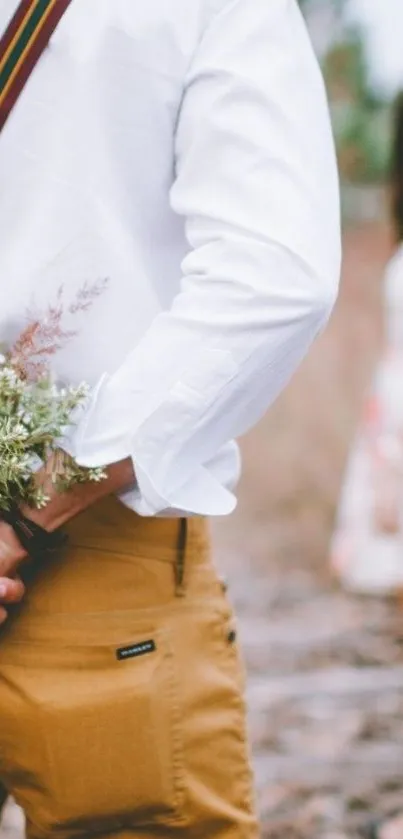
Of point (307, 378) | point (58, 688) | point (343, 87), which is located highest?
point (58, 688)

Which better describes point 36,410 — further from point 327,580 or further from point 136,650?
point 327,580

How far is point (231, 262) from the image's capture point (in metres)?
1.41

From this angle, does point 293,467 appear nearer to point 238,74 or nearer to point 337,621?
point 337,621

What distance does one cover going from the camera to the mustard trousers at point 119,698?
1.49 meters

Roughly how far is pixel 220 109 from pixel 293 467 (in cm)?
805

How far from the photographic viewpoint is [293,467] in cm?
941

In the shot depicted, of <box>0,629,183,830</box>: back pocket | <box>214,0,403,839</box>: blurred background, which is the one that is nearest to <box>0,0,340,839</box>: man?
<box>0,629,183,830</box>: back pocket

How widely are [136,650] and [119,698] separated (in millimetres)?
59

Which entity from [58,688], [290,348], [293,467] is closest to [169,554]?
[58,688]

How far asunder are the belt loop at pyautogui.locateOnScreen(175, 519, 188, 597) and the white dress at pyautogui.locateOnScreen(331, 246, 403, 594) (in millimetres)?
3436

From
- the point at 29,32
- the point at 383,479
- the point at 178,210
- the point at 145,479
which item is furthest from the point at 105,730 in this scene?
the point at 383,479

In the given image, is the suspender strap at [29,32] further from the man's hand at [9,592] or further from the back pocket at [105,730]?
the back pocket at [105,730]

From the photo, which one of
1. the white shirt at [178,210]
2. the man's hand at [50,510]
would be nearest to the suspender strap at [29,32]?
the white shirt at [178,210]

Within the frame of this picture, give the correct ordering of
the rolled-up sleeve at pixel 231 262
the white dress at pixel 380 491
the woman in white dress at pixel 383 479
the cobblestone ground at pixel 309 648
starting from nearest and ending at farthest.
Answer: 1. the rolled-up sleeve at pixel 231 262
2. the cobblestone ground at pixel 309 648
3. the woman in white dress at pixel 383 479
4. the white dress at pixel 380 491
